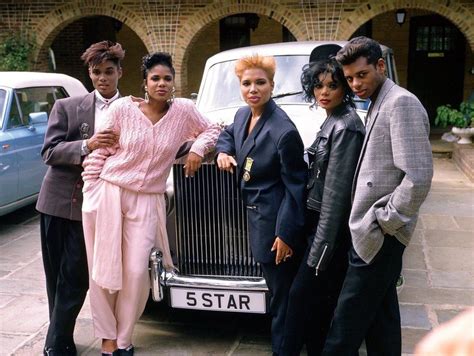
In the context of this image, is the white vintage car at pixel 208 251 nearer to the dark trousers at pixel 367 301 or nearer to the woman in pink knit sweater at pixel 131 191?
the woman in pink knit sweater at pixel 131 191

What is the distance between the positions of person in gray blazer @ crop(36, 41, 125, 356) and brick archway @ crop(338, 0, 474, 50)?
896cm

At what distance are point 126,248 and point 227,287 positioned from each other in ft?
2.26

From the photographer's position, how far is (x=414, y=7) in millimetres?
11672

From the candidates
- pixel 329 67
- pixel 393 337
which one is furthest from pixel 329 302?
pixel 329 67

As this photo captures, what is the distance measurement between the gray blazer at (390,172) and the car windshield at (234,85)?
2398 millimetres

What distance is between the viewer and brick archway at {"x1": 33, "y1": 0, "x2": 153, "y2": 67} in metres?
12.6

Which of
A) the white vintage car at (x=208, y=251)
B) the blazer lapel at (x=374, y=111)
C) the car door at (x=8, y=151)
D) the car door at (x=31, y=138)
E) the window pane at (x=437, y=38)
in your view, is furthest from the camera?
the window pane at (x=437, y=38)

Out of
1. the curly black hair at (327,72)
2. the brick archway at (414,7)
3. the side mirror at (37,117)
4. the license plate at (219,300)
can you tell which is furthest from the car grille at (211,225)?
the brick archway at (414,7)

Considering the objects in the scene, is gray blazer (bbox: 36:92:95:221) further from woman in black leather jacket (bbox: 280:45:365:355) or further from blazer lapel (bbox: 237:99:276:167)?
woman in black leather jacket (bbox: 280:45:365:355)

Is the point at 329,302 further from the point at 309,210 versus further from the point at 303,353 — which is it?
the point at 303,353

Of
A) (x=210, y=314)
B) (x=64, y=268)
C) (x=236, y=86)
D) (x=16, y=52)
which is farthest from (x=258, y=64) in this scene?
(x=16, y=52)

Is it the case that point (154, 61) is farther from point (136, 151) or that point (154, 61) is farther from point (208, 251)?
point (208, 251)

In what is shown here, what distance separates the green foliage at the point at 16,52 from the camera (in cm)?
1223

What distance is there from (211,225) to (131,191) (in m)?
0.66
